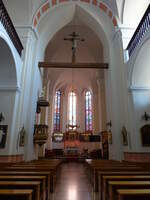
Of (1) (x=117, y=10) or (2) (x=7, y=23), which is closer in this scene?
(2) (x=7, y=23)

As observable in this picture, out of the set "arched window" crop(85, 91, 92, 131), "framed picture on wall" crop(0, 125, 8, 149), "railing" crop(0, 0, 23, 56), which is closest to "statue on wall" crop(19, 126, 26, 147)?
"framed picture on wall" crop(0, 125, 8, 149)

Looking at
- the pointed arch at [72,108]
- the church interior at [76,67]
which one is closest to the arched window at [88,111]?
the pointed arch at [72,108]

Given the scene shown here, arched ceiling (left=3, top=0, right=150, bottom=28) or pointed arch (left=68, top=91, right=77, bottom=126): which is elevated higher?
arched ceiling (left=3, top=0, right=150, bottom=28)

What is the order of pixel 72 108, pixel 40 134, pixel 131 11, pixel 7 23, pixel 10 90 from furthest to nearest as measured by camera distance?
pixel 72 108 < pixel 131 11 < pixel 40 134 < pixel 10 90 < pixel 7 23

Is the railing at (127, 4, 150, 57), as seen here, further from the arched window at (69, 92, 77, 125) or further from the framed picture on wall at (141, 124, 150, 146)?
the arched window at (69, 92, 77, 125)

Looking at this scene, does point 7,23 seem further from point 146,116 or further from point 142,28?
point 146,116

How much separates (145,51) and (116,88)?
102 inches

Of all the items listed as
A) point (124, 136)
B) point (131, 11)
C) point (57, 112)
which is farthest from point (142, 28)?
point (57, 112)

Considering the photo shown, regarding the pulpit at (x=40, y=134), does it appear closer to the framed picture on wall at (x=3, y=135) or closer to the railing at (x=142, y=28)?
the framed picture on wall at (x=3, y=135)

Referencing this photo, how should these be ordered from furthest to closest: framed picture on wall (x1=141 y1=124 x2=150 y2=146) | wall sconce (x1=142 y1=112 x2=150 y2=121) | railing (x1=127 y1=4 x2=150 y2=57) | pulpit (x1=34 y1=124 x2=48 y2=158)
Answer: pulpit (x1=34 y1=124 x2=48 y2=158), wall sconce (x1=142 y1=112 x2=150 y2=121), framed picture on wall (x1=141 y1=124 x2=150 y2=146), railing (x1=127 y1=4 x2=150 y2=57)

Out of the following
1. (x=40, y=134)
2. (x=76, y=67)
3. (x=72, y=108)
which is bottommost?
(x=40, y=134)

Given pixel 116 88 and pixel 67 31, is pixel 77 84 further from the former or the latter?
pixel 116 88

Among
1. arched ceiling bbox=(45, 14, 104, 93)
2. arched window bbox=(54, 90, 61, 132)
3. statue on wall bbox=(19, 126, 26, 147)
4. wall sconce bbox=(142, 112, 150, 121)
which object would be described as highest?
arched ceiling bbox=(45, 14, 104, 93)

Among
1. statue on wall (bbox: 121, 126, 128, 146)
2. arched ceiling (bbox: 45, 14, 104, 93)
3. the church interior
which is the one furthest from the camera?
arched ceiling (bbox: 45, 14, 104, 93)
